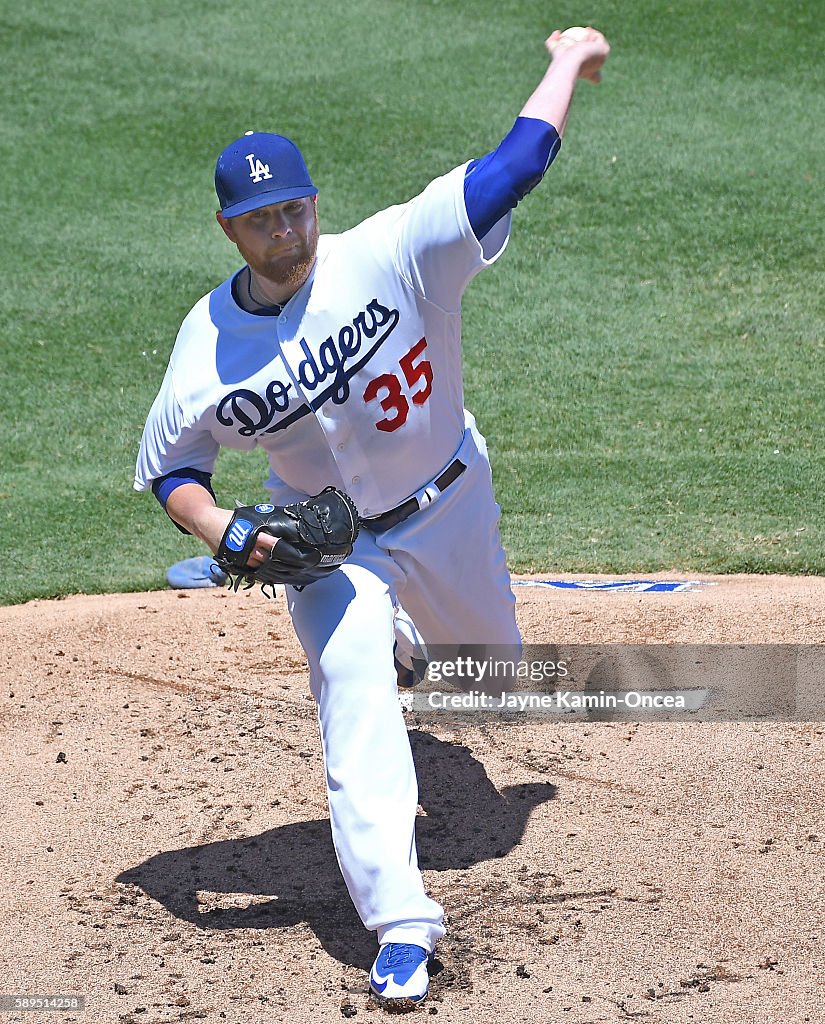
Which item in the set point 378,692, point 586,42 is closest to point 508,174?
point 586,42

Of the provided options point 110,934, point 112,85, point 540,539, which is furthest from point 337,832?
point 112,85

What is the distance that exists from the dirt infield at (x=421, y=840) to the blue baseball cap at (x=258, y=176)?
6.16 ft

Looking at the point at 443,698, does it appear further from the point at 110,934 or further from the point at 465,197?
the point at 465,197

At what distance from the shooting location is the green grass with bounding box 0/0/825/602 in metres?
6.77

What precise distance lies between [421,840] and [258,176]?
1.98 meters

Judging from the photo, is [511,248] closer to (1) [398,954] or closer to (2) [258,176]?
(2) [258,176]

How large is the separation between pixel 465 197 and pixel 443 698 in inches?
85.0

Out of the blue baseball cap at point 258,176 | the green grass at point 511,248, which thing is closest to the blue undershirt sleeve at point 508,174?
the blue baseball cap at point 258,176

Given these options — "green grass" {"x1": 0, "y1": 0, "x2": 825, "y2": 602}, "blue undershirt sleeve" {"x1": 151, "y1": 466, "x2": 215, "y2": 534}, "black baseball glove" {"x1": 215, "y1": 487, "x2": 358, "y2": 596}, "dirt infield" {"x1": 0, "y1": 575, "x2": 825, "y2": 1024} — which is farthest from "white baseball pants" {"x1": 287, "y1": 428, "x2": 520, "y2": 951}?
"green grass" {"x1": 0, "y1": 0, "x2": 825, "y2": 602}

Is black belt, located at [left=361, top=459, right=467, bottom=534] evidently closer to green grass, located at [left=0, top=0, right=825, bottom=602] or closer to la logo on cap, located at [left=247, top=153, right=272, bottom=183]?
la logo on cap, located at [left=247, top=153, right=272, bottom=183]

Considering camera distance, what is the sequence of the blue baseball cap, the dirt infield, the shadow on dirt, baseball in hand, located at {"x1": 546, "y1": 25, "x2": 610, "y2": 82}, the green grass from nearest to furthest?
the dirt infield, the blue baseball cap, baseball in hand, located at {"x1": 546, "y1": 25, "x2": 610, "y2": 82}, the shadow on dirt, the green grass

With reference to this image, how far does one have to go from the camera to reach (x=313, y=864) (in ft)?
13.5

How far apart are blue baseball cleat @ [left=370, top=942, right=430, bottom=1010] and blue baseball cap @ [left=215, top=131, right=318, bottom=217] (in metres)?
1.84

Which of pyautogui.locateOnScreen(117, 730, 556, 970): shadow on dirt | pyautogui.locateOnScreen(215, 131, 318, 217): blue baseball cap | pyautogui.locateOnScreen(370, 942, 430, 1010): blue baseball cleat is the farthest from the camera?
pyautogui.locateOnScreen(117, 730, 556, 970): shadow on dirt
